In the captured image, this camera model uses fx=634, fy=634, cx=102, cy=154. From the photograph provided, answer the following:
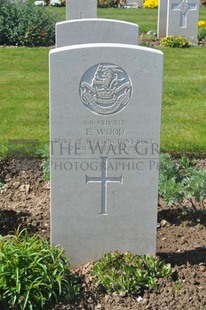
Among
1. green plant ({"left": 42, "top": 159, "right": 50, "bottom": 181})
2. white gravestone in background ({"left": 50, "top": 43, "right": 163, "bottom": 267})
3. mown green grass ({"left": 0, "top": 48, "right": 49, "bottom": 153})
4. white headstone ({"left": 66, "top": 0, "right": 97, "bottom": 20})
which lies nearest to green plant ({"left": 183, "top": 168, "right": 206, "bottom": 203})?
white gravestone in background ({"left": 50, "top": 43, "right": 163, "bottom": 267})

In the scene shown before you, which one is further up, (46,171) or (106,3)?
(106,3)

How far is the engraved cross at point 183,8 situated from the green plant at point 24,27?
310cm

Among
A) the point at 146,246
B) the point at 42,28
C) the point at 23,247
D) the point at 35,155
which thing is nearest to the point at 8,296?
the point at 23,247

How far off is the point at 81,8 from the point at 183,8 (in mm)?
4301

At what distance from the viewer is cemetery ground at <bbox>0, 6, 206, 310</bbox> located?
4.24 metres

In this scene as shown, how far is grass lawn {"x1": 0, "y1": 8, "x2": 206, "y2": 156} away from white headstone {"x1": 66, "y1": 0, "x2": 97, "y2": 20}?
1.12m

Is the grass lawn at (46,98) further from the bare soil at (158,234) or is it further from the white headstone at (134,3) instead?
the white headstone at (134,3)

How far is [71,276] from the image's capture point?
14.2 ft

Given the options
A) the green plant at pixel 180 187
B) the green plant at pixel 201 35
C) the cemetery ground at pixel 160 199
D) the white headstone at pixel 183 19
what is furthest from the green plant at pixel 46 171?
the green plant at pixel 201 35

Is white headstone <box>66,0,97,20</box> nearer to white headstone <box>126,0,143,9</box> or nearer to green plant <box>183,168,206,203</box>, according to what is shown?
green plant <box>183,168,206,203</box>

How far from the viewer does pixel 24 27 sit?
1420 centimetres

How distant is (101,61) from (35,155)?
276cm

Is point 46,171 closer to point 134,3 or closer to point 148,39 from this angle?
point 148,39

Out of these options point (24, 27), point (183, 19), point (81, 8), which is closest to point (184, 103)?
point (81, 8)
